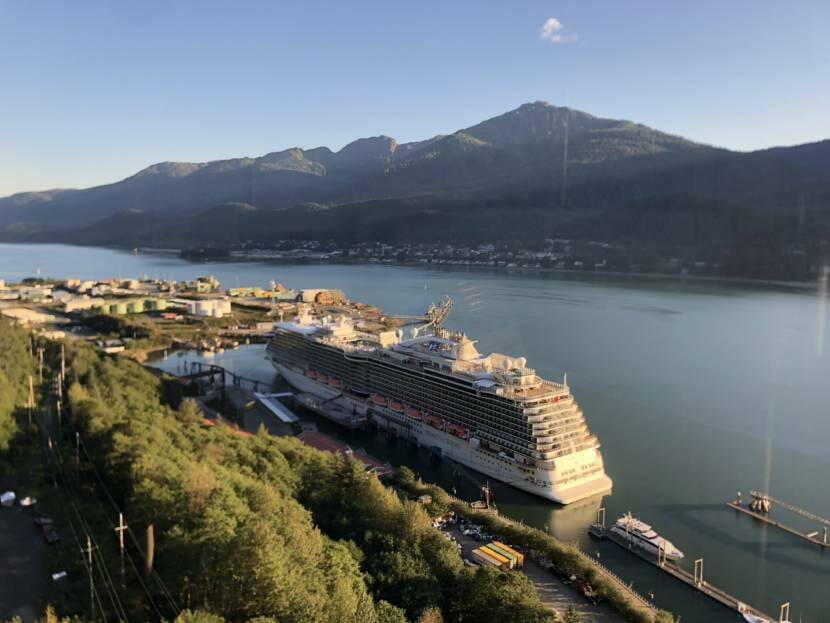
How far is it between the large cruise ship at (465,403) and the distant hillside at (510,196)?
114ft

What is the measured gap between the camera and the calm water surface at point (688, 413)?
261 inches

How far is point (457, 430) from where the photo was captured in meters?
9.01

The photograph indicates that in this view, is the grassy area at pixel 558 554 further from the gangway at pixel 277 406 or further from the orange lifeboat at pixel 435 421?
the gangway at pixel 277 406

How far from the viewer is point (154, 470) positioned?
5617 mm

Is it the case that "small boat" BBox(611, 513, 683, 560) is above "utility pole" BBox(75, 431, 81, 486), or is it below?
below

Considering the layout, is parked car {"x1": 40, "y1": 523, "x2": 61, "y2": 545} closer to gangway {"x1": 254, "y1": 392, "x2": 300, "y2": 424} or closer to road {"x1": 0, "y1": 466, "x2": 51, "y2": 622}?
road {"x1": 0, "y1": 466, "x2": 51, "y2": 622}

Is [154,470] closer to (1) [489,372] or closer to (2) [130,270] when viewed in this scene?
(1) [489,372]

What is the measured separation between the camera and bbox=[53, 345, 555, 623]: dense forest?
398cm

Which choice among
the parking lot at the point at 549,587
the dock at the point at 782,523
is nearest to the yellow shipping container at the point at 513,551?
the parking lot at the point at 549,587

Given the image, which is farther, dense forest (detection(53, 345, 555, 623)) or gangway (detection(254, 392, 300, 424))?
gangway (detection(254, 392, 300, 424))

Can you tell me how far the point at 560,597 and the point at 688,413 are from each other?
23.8 ft

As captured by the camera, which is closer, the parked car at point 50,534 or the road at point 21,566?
the road at point 21,566

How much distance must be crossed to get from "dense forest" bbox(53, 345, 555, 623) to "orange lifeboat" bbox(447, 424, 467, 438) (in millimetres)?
2233

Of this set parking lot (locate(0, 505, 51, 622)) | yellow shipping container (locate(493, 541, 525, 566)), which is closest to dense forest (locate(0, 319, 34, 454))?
parking lot (locate(0, 505, 51, 622))
